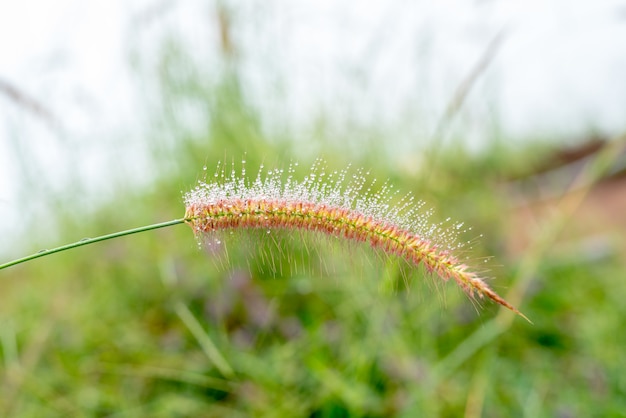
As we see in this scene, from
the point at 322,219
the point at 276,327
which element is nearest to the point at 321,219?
the point at 322,219

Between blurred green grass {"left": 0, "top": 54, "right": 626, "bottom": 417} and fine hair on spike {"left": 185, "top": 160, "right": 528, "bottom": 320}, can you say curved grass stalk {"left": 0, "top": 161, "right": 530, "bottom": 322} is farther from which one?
blurred green grass {"left": 0, "top": 54, "right": 626, "bottom": 417}


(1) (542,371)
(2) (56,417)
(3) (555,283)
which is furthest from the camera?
(3) (555,283)

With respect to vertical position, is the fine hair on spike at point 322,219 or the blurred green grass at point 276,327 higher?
the blurred green grass at point 276,327

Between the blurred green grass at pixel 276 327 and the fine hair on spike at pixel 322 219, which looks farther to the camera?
the blurred green grass at pixel 276 327

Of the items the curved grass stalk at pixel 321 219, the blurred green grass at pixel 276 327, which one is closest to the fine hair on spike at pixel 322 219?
the curved grass stalk at pixel 321 219

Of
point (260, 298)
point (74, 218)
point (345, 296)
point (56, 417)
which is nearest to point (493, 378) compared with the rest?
point (345, 296)

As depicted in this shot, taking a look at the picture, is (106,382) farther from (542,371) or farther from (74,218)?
(542,371)

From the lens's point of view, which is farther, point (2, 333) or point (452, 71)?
point (452, 71)

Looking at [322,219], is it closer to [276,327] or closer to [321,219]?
[321,219]

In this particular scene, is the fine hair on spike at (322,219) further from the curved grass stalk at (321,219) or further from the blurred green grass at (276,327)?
the blurred green grass at (276,327)
